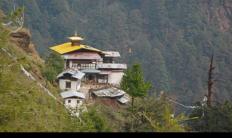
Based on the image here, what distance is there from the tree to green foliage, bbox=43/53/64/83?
4.05 m

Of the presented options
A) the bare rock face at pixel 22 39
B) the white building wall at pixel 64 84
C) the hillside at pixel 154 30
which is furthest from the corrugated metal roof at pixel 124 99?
the hillside at pixel 154 30

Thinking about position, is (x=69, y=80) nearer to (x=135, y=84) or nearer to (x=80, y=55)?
(x=80, y=55)

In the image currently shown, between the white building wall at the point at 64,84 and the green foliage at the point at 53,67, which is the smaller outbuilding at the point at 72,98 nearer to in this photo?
the green foliage at the point at 53,67

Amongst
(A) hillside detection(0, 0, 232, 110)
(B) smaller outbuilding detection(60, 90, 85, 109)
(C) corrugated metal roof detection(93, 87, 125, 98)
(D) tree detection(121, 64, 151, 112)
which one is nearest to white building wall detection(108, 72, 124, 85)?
(C) corrugated metal roof detection(93, 87, 125, 98)

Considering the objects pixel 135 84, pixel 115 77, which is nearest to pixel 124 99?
pixel 115 77

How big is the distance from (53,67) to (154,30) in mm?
52360

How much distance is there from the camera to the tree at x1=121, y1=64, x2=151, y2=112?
11.9 meters

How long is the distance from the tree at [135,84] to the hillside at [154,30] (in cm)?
3376

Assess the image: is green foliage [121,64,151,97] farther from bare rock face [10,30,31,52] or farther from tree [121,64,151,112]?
bare rock face [10,30,31,52]

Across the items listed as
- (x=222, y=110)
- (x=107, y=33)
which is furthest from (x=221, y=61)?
(x=222, y=110)

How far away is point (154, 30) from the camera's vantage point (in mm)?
68875

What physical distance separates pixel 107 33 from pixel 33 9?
921 cm

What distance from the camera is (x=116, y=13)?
7119cm

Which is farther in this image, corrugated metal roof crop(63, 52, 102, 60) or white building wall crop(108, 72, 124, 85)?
white building wall crop(108, 72, 124, 85)
